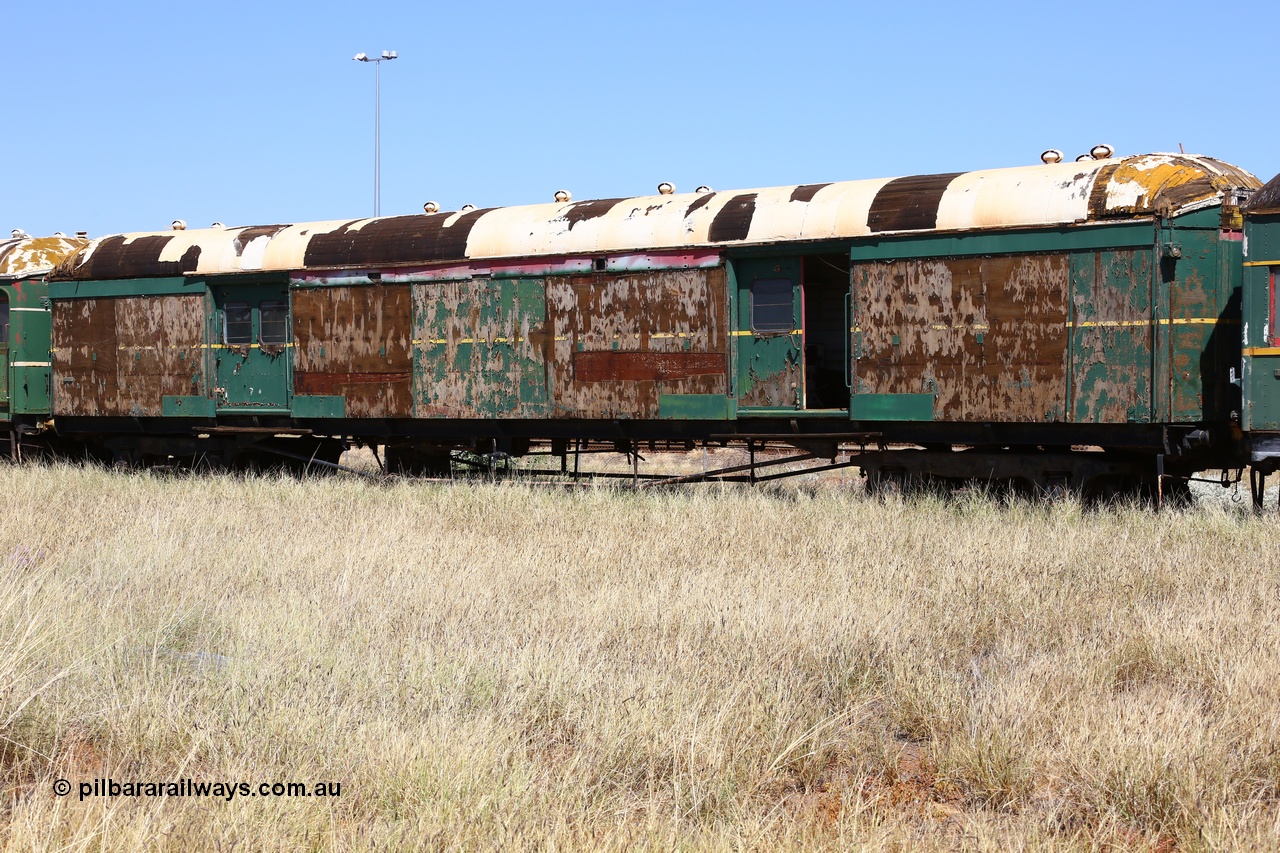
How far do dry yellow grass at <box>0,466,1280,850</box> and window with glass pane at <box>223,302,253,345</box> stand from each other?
575 cm

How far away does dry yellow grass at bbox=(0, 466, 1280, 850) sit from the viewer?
386 cm

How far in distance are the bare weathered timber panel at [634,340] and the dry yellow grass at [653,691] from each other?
10.9ft

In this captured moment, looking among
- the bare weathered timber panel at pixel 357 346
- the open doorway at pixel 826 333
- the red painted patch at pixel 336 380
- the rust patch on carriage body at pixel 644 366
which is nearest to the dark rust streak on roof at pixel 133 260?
the bare weathered timber panel at pixel 357 346

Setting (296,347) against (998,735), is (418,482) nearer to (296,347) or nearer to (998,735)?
(296,347)

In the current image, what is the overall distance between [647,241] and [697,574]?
17.3 feet

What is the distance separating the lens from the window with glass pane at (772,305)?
11.6m

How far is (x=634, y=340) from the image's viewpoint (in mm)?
12195

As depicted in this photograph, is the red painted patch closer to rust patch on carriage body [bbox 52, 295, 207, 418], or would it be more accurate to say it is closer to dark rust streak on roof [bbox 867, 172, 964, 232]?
rust patch on carriage body [bbox 52, 295, 207, 418]

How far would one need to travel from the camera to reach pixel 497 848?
3557 mm

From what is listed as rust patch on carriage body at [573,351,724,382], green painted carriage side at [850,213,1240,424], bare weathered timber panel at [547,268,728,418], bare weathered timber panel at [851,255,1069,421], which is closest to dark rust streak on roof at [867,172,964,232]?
bare weathered timber panel at [851,255,1069,421]

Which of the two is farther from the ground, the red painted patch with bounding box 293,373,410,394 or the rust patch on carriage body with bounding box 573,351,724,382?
the rust patch on carriage body with bounding box 573,351,724,382

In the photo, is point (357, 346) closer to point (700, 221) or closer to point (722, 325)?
point (700, 221)

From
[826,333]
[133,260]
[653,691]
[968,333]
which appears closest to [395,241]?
[133,260]

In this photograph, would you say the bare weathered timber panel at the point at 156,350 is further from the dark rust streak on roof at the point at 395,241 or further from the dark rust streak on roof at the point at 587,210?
the dark rust streak on roof at the point at 587,210
